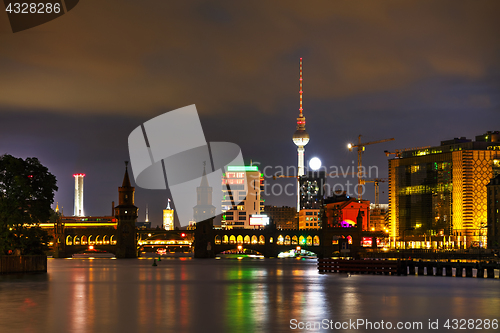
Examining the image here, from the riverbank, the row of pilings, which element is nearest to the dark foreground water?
the riverbank

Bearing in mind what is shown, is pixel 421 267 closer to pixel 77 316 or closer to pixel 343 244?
pixel 343 244

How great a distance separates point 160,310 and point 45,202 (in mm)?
63828

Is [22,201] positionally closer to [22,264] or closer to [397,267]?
[22,264]

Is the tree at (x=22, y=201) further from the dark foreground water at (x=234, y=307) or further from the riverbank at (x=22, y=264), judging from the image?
the dark foreground water at (x=234, y=307)

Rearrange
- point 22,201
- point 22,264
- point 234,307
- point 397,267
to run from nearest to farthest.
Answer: point 234,307
point 22,201
point 22,264
point 397,267

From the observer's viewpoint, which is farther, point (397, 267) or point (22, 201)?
point (397, 267)

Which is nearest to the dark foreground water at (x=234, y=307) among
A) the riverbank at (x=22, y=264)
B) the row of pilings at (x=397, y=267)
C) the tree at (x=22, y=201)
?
the tree at (x=22, y=201)

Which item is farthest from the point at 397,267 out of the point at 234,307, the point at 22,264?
the point at 234,307

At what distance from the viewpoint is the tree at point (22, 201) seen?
11425 centimetres

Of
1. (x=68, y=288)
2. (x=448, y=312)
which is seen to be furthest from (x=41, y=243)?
(x=448, y=312)

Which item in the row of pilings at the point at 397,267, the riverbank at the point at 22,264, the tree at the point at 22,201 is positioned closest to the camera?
the tree at the point at 22,201

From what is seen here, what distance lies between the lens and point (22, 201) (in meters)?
117

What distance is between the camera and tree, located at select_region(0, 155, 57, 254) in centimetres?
11425

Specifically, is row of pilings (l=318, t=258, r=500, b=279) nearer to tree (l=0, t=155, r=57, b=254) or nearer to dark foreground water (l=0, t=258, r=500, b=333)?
dark foreground water (l=0, t=258, r=500, b=333)
